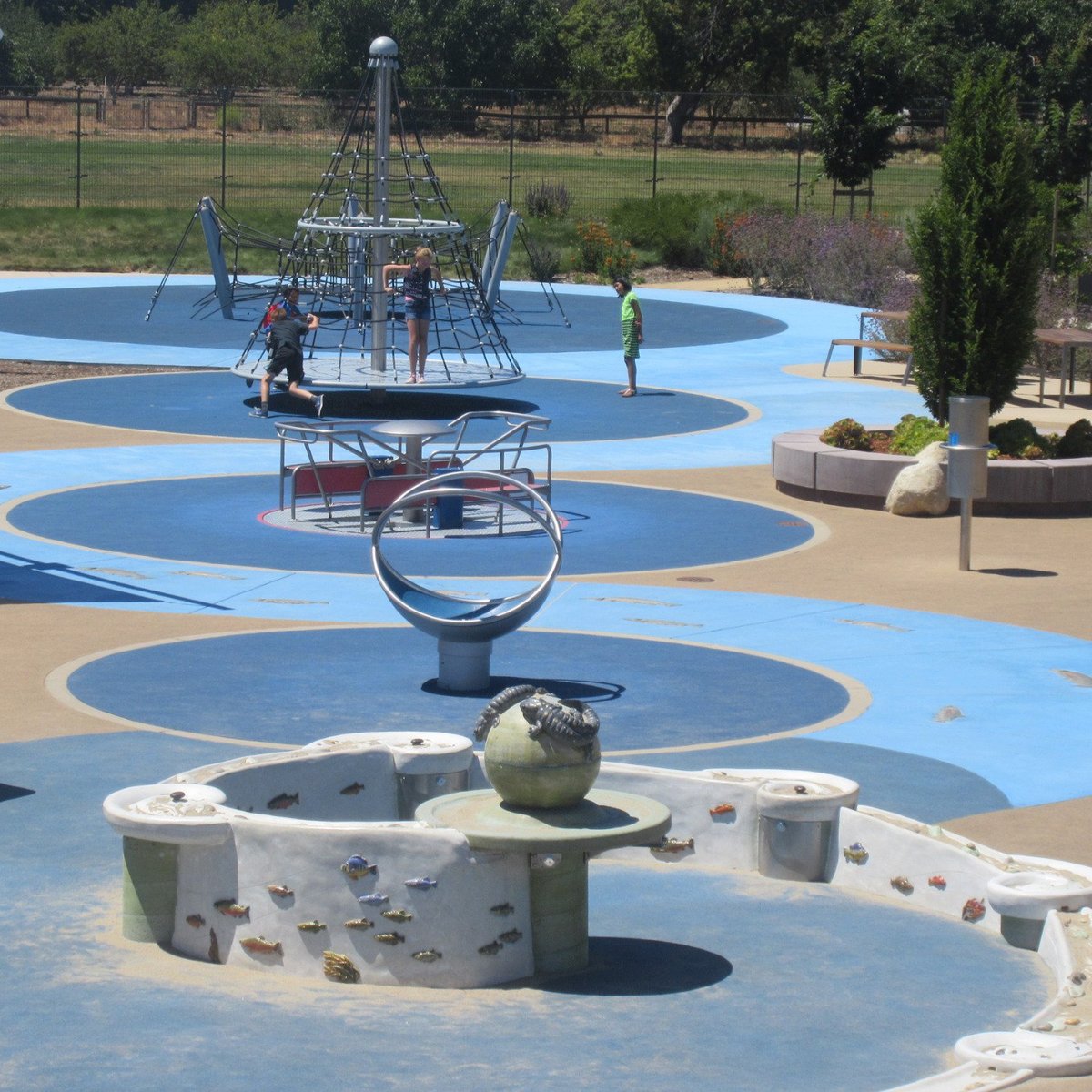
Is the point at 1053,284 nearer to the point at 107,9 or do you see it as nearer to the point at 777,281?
the point at 777,281

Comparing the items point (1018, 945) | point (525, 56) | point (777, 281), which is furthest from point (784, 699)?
point (525, 56)

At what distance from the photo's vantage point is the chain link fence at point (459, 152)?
2229 inches

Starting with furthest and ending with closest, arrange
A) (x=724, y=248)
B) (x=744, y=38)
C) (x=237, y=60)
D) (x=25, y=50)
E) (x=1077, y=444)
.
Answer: (x=25, y=50) → (x=237, y=60) → (x=744, y=38) → (x=724, y=248) → (x=1077, y=444)

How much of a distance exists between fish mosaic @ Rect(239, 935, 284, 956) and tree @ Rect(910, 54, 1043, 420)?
13190 mm

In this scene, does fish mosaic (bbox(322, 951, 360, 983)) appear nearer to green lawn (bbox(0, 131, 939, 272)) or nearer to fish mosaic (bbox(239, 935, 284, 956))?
fish mosaic (bbox(239, 935, 284, 956))

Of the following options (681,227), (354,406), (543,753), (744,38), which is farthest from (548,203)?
(543,753)

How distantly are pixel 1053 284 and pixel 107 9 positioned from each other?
8578 centimetres

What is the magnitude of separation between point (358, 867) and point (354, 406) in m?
18.4

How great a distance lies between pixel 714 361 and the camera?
3095 cm

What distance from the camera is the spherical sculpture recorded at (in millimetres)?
7809

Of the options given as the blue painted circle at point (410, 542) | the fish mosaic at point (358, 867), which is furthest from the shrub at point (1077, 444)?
the fish mosaic at point (358, 867)

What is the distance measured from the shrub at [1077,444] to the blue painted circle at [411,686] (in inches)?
304

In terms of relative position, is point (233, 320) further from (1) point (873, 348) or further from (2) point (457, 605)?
(2) point (457, 605)

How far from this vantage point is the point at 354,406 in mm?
25625
